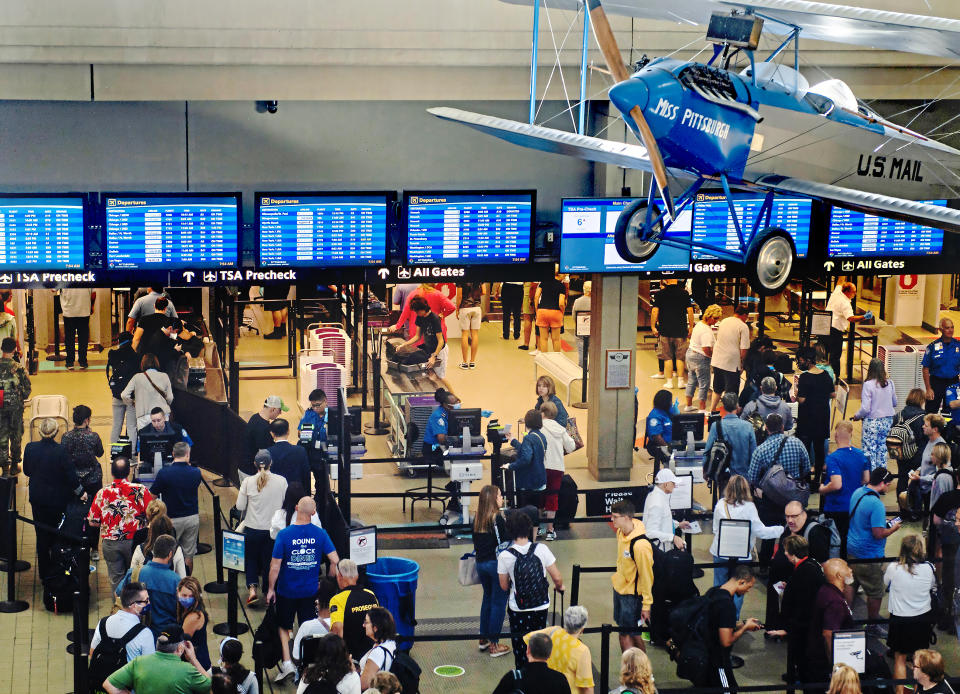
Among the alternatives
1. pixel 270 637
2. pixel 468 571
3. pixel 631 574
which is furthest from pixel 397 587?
pixel 631 574

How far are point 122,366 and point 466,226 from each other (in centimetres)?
438

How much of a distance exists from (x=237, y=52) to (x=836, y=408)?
313 inches

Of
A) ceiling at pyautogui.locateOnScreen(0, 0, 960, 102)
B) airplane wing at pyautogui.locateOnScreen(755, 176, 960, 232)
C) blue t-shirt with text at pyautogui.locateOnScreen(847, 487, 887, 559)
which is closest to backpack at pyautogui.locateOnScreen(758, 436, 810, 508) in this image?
blue t-shirt with text at pyautogui.locateOnScreen(847, 487, 887, 559)

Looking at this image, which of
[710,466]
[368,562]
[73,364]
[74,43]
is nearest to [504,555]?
[368,562]

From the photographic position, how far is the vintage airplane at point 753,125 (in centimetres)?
888

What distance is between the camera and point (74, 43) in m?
13.0

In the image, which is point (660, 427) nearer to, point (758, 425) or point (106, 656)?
point (758, 425)

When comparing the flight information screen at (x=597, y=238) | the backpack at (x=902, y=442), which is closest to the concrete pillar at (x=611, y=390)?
the flight information screen at (x=597, y=238)

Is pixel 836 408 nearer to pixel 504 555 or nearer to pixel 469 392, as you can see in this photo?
pixel 469 392

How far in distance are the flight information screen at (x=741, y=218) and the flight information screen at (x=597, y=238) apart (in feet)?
0.56

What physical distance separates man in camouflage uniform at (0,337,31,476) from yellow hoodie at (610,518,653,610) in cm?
735

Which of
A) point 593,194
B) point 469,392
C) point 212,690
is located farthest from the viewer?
point 469,392

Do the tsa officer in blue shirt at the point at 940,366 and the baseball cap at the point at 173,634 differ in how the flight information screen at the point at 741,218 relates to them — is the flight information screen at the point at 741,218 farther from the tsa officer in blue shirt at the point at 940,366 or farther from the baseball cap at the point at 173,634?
the baseball cap at the point at 173,634

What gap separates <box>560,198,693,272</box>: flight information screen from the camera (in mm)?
13992
